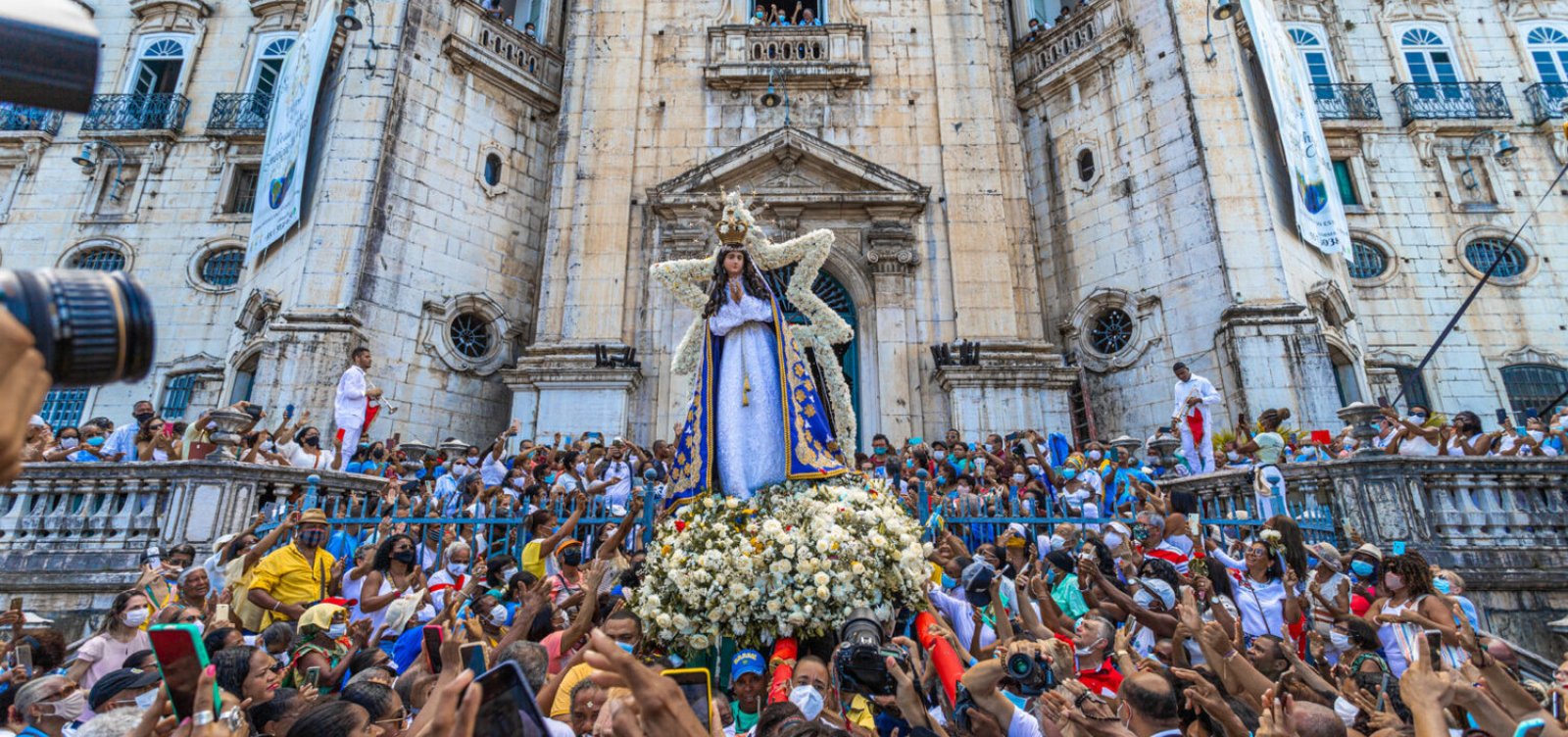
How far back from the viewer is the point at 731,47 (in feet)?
56.3

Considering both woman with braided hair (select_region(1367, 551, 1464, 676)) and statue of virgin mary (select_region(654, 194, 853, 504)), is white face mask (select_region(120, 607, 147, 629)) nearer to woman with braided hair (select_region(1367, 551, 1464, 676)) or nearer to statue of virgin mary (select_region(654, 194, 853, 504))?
Result: statue of virgin mary (select_region(654, 194, 853, 504))

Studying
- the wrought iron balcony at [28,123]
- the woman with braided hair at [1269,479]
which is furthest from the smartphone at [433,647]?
the wrought iron balcony at [28,123]

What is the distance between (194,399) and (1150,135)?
21468mm

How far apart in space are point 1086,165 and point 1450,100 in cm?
1145

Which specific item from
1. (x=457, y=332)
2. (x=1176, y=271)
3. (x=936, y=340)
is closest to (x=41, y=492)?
(x=457, y=332)

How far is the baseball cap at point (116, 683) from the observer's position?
3842mm

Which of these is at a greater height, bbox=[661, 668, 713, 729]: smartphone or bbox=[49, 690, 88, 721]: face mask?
bbox=[661, 668, 713, 729]: smartphone

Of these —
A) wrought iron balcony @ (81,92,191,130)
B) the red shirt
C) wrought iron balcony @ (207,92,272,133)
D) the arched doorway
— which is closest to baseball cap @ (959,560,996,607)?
the red shirt

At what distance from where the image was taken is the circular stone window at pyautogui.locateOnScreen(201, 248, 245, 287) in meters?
19.4

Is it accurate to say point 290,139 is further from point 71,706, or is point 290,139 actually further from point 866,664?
point 866,664

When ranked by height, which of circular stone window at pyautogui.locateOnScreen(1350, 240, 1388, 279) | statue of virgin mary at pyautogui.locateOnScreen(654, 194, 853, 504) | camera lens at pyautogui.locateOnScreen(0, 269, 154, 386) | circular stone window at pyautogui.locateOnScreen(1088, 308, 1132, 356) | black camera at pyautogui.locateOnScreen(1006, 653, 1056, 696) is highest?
circular stone window at pyautogui.locateOnScreen(1350, 240, 1388, 279)

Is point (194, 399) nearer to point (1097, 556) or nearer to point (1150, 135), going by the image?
point (1097, 556)

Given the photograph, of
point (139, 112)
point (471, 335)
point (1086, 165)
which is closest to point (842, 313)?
point (1086, 165)

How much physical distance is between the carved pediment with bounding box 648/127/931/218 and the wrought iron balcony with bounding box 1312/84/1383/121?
1240 cm
